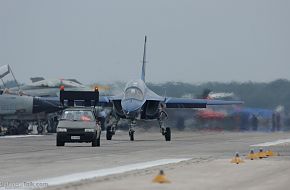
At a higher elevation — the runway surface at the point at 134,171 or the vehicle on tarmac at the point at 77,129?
the vehicle on tarmac at the point at 77,129

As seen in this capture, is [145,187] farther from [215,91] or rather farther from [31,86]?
[31,86]

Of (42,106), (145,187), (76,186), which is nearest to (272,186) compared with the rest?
(145,187)

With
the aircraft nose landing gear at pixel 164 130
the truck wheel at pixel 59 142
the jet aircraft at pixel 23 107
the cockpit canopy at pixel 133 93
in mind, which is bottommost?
the truck wheel at pixel 59 142

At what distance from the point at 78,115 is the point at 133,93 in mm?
9343

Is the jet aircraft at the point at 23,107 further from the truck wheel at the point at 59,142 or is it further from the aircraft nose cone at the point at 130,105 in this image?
the truck wheel at the point at 59,142

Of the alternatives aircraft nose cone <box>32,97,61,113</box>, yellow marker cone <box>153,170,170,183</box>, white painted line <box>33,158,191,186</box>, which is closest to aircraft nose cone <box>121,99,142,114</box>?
aircraft nose cone <box>32,97,61,113</box>

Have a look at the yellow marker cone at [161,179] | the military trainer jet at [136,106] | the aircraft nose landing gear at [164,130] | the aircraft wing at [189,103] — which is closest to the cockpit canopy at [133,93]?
the military trainer jet at [136,106]

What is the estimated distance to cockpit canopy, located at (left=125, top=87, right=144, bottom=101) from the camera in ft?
156

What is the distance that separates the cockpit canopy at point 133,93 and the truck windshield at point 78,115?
8593mm

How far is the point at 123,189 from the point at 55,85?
2033 inches

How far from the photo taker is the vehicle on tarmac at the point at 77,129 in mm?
37531

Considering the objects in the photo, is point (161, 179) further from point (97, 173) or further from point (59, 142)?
point (59, 142)

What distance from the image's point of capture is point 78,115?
127 ft

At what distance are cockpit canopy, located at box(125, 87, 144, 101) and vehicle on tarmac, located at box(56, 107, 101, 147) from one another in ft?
29.4
